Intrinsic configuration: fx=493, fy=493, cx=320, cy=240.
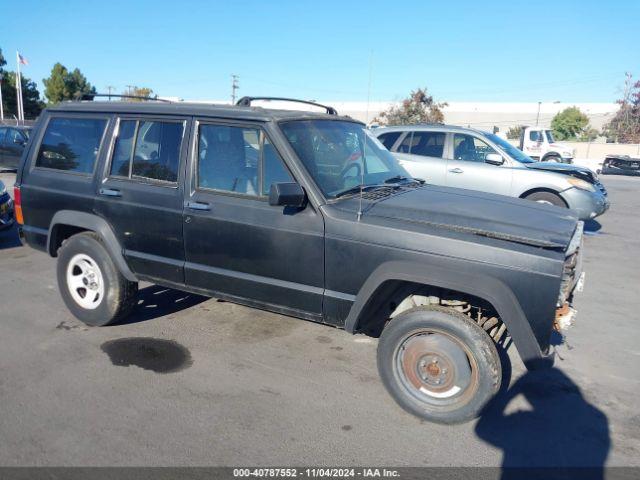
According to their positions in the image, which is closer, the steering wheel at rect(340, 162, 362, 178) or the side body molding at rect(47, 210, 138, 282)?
the steering wheel at rect(340, 162, 362, 178)

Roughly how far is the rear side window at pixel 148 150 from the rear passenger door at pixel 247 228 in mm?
226

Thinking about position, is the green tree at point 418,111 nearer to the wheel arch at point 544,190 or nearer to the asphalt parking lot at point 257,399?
A: the wheel arch at point 544,190

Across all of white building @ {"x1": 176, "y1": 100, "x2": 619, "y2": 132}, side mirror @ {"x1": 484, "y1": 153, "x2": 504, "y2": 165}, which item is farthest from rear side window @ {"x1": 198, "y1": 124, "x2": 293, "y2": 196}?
white building @ {"x1": 176, "y1": 100, "x2": 619, "y2": 132}

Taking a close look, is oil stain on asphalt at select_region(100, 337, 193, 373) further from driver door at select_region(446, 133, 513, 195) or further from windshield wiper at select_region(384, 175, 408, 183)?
driver door at select_region(446, 133, 513, 195)

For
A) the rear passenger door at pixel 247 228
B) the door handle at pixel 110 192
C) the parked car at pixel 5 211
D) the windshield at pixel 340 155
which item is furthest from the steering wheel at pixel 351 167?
the parked car at pixel 5 211

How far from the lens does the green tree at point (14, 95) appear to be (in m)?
51.8

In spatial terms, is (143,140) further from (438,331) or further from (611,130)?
(611,130)

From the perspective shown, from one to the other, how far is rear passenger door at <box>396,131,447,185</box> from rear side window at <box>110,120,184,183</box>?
5.59 meters

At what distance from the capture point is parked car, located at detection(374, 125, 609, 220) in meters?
8.41

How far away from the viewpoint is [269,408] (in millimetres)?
3320

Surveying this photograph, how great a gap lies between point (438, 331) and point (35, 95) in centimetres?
6409

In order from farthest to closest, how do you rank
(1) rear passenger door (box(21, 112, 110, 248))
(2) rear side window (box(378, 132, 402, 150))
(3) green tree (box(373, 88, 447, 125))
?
1. (3) green tree (box(373, 88, 447, 125))
2. (2) rear side window (box(378, 132, 402, 150))
3. (1) rear passenger door (box(21, 112, 110, 248))

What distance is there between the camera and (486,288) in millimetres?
2877

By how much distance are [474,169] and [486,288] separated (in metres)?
6.25
